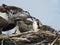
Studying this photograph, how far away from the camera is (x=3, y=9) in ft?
16.9

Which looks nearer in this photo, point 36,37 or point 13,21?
point 36,37

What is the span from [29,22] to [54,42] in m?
0.64

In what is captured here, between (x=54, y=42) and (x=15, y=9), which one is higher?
(x=15, y=9)

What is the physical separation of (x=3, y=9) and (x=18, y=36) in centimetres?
74

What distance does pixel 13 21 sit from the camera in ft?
16.7

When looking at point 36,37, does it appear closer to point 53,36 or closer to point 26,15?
point 53,36

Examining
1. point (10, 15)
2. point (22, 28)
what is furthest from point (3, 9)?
point (22, 28)

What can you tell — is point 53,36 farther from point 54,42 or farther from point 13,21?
point 13,21

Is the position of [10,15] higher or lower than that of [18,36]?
higher

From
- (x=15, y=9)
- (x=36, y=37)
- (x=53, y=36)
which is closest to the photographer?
(x=36, y=37)

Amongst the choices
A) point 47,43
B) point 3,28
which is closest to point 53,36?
point 47,43

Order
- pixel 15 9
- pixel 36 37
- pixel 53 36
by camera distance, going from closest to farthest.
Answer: pixel 36 37, pixel 53 36, pixel 15 9

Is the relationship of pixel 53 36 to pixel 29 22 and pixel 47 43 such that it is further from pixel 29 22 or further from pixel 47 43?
pixel 29 22

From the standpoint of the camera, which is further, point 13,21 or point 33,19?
point 33,19
